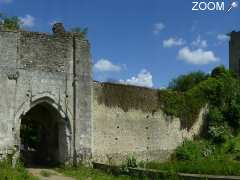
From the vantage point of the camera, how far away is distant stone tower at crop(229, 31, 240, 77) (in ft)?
147

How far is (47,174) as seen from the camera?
1600cm

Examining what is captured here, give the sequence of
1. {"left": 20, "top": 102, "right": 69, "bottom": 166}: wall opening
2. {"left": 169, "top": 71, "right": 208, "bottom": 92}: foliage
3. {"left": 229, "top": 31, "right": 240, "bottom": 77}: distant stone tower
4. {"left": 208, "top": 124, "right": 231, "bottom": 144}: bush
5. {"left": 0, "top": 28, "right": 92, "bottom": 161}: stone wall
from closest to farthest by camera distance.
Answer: {"left": 0, "top": 28, "right": 92, "bottom": 161}: stone wall, {"left": 20, "top": 102, "right": 69, "bottom": 166}: wall opening, {"left": 208, "top": 124, "right": 231, "bottom": 144}: bush, {"left": 229, "top": 31, "right": 240, "bottom": 77}: distant stone tower, {"left": 169, "top": 71, "right": 208, "bottom": 92}: foliage

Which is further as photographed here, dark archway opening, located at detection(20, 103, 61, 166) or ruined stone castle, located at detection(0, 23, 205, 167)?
dark archway opening, located at detection(20, 103, 61, 166)

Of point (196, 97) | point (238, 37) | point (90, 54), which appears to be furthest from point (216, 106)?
point (238, 37)

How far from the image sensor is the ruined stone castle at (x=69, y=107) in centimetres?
1706

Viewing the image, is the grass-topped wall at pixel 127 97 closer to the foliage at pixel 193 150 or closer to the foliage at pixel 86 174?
the foliage at pixel 193 150

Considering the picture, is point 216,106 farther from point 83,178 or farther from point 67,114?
point 83,178

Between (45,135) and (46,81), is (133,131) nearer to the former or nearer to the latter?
(45,135)

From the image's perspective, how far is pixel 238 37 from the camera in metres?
45.7

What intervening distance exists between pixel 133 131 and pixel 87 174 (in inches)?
196

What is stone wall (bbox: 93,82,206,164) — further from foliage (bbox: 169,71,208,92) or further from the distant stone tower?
foliage (bbox: 169,71,208,92)

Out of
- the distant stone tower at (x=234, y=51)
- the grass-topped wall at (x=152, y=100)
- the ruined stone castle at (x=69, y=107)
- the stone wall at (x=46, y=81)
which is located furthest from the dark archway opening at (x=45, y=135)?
the distant stone tower at (x=234, y=51)

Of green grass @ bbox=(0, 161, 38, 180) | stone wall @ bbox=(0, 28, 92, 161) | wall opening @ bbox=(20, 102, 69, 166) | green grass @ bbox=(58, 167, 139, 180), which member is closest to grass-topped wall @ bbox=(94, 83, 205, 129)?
stone wall @ bbox=(0, 28, 92, 161)

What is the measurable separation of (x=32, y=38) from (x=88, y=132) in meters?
4.22
